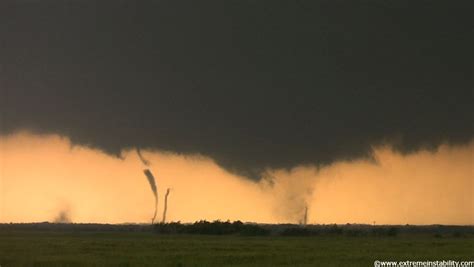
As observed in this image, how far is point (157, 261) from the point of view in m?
43.0

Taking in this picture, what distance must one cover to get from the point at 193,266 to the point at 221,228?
83.4 m

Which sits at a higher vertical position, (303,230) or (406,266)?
(303,230)

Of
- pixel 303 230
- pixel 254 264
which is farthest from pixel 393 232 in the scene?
pixel 254 264

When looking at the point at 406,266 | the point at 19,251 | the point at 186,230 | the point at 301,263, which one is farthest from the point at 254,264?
the point at 186,230

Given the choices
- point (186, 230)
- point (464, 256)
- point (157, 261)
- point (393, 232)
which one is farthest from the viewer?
point (186, 230)

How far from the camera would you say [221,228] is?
122312mm

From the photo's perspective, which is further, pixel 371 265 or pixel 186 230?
pixel 186 230

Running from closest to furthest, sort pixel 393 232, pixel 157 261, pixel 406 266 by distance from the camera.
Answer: pixel 406 266, pixel 157 261, pixel 393 232

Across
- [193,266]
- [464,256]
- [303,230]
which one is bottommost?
[193,266]

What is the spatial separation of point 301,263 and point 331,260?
250 centimetres

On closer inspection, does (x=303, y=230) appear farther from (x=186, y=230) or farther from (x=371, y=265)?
(x=371, y=265)

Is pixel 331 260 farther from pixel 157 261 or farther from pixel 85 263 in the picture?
pixel 85 263

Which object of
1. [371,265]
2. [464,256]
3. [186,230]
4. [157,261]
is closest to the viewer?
[371,265]

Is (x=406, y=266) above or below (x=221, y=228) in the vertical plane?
below
